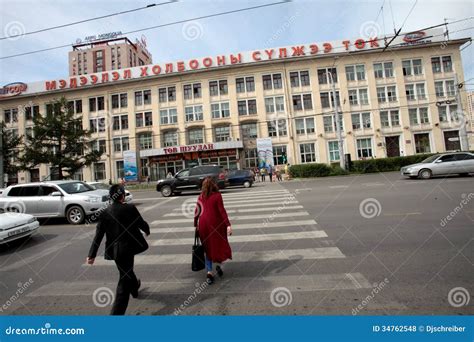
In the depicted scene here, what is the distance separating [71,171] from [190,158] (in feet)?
45.8

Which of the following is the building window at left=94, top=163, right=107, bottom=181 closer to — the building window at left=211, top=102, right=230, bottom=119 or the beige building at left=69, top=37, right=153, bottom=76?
the building window at left=211, top=102, right=230, bottom=119

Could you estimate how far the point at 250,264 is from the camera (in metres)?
4.37

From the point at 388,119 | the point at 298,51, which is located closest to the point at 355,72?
the point at 388,119

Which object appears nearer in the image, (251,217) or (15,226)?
(15,226)

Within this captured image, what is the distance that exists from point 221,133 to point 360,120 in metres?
18.8

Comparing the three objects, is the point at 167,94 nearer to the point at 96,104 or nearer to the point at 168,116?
the point at 168,116

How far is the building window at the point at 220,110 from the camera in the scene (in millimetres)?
34812

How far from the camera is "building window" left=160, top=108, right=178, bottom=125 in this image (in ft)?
117

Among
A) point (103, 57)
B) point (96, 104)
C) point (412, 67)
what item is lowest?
point (412, 67)

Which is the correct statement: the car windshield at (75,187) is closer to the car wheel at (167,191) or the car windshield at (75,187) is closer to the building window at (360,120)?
the car wheel at (167,191)
